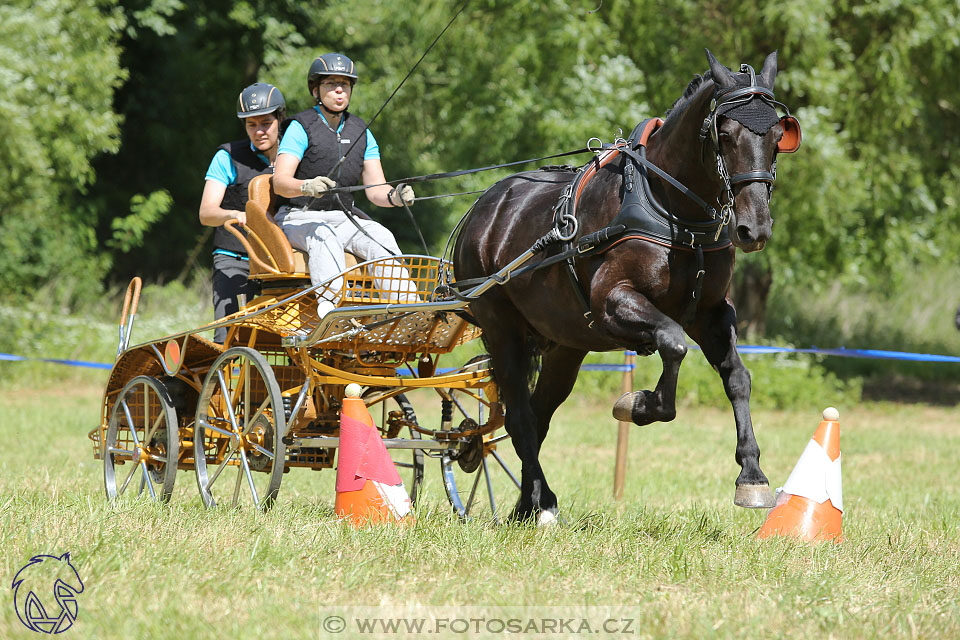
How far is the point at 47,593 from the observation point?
388cm

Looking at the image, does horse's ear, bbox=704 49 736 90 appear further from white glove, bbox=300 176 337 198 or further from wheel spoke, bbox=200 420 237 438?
wheel spoke, bbox=200 420 237 438

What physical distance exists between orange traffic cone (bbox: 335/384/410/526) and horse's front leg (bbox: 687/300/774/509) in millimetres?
1576

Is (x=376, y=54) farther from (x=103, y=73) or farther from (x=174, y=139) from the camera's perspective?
(x=103, y=73)

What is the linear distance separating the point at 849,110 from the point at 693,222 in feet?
40.1

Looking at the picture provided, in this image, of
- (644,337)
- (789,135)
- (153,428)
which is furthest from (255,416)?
(789,135)

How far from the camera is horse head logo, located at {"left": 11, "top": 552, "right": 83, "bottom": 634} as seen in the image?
Result: 3.68 meters

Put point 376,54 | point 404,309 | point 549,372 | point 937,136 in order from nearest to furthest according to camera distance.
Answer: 1. point 404,309
2. point 549,372
3. point 937,136
4. point 376,54

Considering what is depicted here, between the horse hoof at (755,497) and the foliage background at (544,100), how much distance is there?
11.3 m

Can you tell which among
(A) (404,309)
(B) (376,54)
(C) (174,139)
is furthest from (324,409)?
(B) (376,54)

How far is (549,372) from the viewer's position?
21.4ft

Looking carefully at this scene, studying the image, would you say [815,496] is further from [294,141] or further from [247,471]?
[294,141]

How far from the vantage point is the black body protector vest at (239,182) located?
7.35 meters

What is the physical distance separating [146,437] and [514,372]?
237 centimetres

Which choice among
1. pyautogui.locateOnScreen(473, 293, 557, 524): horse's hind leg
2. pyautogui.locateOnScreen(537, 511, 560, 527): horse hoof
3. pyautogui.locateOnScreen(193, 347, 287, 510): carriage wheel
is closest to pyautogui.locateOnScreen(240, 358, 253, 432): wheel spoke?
pyautogui.locateOnScreen(193, 347, 287, 510): carriage wheel
